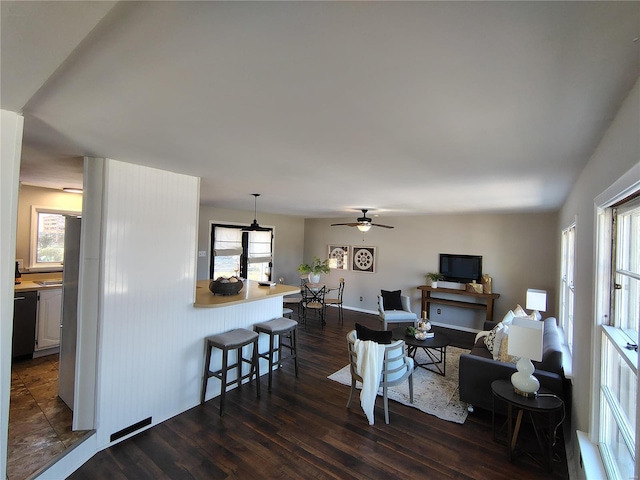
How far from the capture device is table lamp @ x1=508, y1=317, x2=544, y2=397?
97.2 inches

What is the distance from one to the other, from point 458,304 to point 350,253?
2.89 meters

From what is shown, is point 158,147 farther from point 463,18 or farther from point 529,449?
point 529,449

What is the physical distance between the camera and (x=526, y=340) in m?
2.51

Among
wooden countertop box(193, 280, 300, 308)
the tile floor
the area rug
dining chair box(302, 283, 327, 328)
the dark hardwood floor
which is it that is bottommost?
the dark hardwood floor

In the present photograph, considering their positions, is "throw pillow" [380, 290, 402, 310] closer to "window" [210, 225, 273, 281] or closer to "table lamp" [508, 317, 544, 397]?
"window" [210, 225, 273, 281]

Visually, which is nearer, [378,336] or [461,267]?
[378,336]

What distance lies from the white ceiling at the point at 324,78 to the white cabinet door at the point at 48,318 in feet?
8.99

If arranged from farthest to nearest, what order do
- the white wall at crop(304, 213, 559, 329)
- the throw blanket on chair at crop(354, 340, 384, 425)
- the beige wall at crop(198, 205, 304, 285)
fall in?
the beige wall at crop(198, 205, 304, 285) < the white wall at crop(304, 213, 559, 329) < the throw blanket on chair at crop(354, 340, 384, 425)

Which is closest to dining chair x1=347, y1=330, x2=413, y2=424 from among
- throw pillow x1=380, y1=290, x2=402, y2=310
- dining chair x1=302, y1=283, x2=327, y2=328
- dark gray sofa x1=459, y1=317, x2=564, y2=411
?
dark gray sofa x1=459, y1=317, x2=564, y2=411

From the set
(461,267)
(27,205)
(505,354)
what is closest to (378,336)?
(505,354)

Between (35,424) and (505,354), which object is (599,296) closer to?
(505,354)

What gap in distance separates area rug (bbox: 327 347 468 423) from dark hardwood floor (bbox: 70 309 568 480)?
0.11 meters

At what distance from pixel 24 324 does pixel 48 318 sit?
0.24 metres

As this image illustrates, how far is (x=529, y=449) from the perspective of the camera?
264cm
